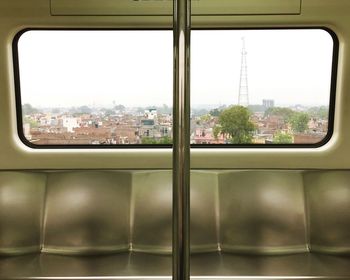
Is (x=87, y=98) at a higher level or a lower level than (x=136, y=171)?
higher

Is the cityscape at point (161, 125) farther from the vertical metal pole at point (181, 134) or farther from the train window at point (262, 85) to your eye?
the vertical metal pole at point (181, 134)

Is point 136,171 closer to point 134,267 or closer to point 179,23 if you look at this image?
point 134,267

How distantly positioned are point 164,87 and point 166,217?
0.84 meters

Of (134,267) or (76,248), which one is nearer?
(134,267)

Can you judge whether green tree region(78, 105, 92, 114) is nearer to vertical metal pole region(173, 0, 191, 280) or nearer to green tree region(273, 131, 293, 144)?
green tree region(273, 131, 293, 144)

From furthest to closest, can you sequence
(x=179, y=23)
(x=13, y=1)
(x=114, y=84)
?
(x=114, y=84), (x=13, y=1), (x=179, y=23)

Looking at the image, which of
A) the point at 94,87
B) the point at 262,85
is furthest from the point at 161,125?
the point at 262,85

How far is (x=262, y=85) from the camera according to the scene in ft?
9.04

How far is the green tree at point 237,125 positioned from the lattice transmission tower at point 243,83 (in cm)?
4

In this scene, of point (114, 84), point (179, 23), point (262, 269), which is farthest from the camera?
point (114, 84)

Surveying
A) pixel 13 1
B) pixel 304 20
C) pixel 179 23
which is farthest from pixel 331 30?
pixel 179 23

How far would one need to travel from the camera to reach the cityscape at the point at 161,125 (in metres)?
2.78

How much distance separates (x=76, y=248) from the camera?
269 cm

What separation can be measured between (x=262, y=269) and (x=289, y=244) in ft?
1.12
